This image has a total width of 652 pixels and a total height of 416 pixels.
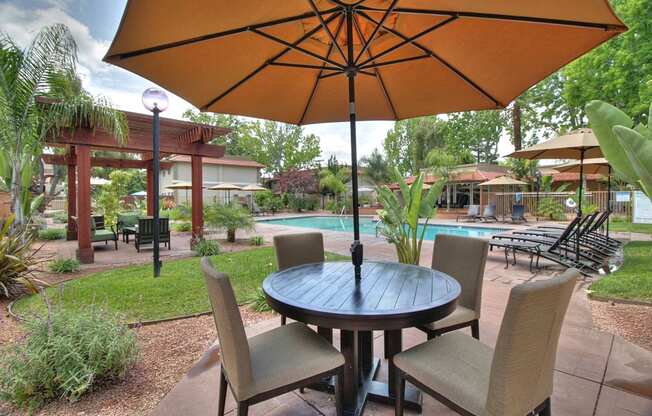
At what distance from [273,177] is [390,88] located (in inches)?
1220

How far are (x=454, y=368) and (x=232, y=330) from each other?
49.8 inches

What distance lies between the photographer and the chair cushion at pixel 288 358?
177cm

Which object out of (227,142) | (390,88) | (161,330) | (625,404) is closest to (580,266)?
(625,404)

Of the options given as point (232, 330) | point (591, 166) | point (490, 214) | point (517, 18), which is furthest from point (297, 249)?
point (490, 214)

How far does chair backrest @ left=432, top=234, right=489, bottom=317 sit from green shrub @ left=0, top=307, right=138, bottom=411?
114 inches

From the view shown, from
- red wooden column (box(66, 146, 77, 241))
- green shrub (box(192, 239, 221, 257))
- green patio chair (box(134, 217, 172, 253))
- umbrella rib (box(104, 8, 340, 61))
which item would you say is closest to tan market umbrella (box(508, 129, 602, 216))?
umbrella rib (box(104, 8, 340, 61))

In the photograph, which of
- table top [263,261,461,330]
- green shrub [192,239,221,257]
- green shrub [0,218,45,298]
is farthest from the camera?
green shrub [192,239,221,257]

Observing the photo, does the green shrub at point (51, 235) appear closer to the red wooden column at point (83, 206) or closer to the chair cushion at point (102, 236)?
the chair cushion at point (102, 236)

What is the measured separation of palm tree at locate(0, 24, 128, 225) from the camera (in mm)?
5402

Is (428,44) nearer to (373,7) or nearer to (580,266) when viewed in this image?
(373,7)

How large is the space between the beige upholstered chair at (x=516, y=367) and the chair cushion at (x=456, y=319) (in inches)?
25.1

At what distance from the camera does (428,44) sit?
2877 millimetres

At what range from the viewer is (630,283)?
4688 mm

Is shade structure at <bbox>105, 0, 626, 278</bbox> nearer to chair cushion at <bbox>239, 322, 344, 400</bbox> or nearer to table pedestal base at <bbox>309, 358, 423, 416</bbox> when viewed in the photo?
chair cushion at <bbox>239, 322, 344, 400</bbox>
